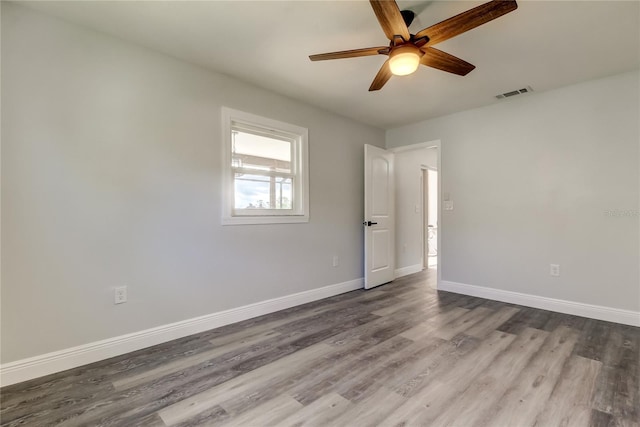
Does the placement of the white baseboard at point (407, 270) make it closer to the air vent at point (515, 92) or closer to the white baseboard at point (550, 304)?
the white baseboard at point (550, 304)

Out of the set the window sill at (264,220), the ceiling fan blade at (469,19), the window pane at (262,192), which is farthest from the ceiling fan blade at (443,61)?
the window sill at (264,220)

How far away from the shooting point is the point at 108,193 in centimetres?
222

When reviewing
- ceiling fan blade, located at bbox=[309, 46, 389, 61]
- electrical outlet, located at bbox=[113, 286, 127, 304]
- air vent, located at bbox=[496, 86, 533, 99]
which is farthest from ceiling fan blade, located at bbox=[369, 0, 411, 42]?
electrical outlet, located at bbox=[113, 286, 127, 304]

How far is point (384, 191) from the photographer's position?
4477mm

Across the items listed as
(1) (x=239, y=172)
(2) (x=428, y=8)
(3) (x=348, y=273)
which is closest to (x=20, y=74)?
(1) (x=239, y=172)

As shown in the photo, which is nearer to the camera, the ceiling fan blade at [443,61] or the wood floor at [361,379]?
the wood floor at [361,379]

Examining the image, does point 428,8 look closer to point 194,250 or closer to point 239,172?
point 239,172

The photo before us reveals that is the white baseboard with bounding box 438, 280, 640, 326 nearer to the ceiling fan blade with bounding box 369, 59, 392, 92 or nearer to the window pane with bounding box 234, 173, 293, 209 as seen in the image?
the window pane with bounding box 234, 173, 293, 209

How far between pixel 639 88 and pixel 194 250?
14.6 ft

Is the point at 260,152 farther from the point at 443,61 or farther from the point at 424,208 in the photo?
the point at 424,208

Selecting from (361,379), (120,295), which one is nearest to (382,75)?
(361,379)

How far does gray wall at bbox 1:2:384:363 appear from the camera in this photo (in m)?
1.91

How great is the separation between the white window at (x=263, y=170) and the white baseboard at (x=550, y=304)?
2.34 meters

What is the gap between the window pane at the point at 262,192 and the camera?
9.96ft
